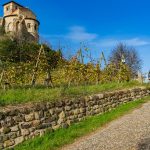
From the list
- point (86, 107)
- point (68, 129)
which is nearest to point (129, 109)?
point (86, 107)

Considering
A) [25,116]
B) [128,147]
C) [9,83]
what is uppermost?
[9,83]

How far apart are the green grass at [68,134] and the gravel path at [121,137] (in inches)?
13.5

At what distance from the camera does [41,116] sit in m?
11.8

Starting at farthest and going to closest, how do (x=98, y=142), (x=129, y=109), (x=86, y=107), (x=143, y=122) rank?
(x=129, y=109) < (x=86, y=107) < (x=143, y=122) < (x=98, y=142)

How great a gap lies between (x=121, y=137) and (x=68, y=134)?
5.95 feet

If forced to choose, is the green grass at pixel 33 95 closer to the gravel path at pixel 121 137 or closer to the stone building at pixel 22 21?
the gravel path at pixel 121 137

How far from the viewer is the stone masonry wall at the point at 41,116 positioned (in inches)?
408

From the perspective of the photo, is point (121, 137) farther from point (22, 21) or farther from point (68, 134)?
point (22, 21)

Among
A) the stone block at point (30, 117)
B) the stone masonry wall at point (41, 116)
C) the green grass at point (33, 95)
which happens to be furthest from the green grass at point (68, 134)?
the green grass at point (33, 95)

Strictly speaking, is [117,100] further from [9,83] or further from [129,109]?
[9,83]

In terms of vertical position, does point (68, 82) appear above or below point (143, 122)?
above

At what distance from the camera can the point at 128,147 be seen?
9.91 meters

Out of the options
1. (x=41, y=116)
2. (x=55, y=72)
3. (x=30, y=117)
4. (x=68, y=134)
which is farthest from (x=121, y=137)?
(x=55, y=72)

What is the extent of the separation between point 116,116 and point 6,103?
5590 millimetres
